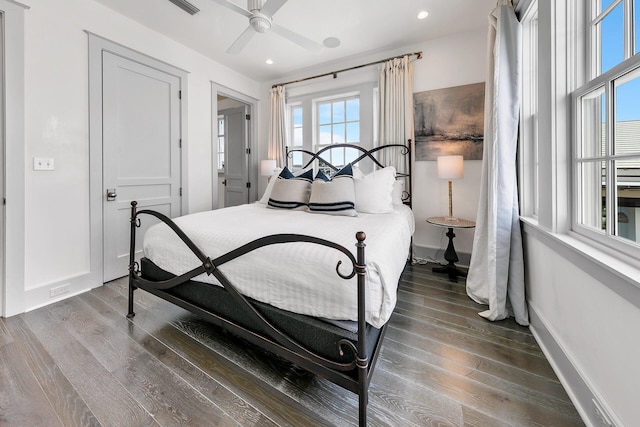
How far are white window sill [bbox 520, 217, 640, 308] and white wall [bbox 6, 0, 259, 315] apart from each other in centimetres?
385

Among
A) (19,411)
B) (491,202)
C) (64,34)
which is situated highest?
(64,34)

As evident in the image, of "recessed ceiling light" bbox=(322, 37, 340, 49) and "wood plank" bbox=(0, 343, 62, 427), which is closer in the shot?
"wood plank" bbox=(0, 343, 62, 427)

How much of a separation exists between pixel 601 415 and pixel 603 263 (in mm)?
643

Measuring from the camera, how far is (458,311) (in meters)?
2.24

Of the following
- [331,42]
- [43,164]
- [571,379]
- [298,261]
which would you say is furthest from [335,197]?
[43,164]

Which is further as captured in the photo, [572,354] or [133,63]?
[133,63]

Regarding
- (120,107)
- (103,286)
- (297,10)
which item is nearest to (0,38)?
(120,107)

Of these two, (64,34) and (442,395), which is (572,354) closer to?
(442,395)

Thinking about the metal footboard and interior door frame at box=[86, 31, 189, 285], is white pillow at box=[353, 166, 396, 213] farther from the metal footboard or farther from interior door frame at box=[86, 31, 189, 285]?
interior door frame at box=[86, 31, 189, 285]

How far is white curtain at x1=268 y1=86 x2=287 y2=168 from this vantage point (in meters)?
4.40

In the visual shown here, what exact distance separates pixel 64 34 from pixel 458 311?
436 centimetres

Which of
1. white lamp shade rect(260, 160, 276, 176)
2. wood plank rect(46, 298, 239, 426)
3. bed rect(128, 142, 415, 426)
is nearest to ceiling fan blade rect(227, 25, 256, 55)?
bed rect(128, 142, 415, 426)

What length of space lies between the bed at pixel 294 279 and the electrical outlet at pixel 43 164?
4.22ft

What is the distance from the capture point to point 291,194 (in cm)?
280
